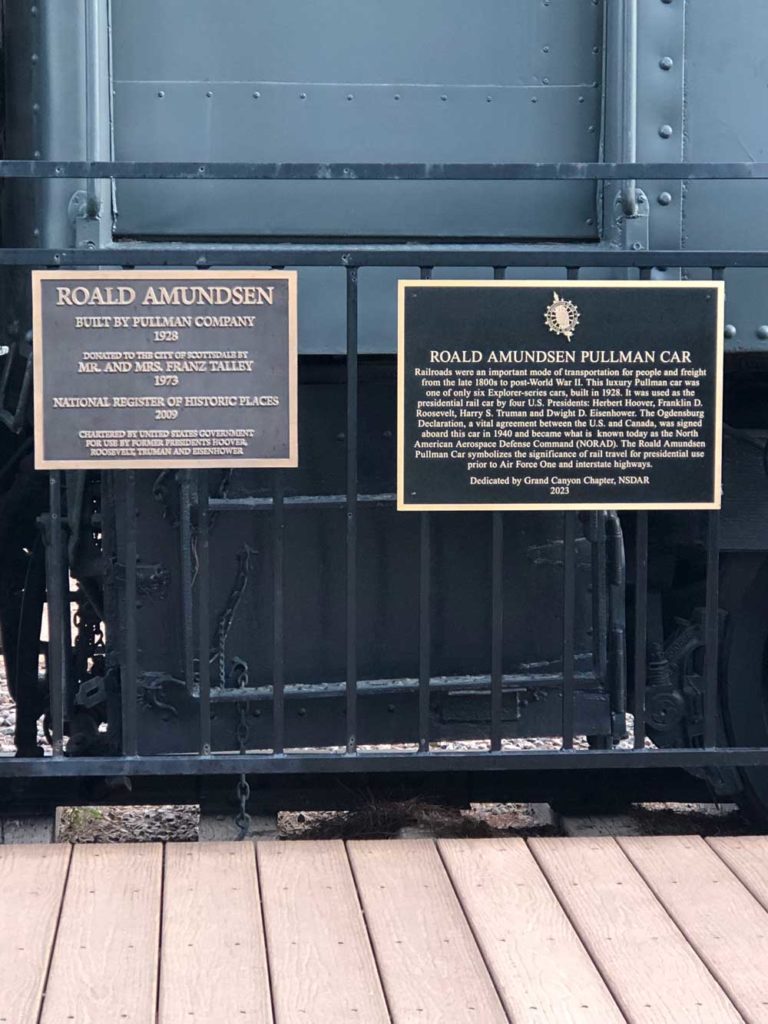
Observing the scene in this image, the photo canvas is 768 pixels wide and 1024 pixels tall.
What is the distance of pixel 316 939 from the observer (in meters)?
2.79

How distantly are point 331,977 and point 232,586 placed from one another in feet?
4.31

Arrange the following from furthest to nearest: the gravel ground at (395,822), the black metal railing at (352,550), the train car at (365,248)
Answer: the gravel ground at (395,822) → the train car at (365,248) → the black metal railing at (352,550)

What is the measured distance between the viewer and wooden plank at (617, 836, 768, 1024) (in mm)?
2625

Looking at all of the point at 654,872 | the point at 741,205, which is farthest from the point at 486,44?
the point at 654,872

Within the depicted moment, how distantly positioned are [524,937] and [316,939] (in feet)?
1.37

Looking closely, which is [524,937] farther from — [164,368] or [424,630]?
[164,368]

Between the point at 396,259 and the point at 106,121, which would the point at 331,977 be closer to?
the point at 396,259

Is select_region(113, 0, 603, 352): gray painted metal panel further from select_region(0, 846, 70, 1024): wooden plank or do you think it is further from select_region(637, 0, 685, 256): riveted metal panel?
select_region(0, 846, 70, 1024): wooden plank

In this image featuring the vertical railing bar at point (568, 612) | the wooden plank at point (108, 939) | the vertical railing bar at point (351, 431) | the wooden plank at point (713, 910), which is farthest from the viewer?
the vertical railing bar at point (568, 612)

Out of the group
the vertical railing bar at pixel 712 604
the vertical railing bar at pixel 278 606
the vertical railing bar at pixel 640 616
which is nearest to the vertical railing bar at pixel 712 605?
the vertical railing bar at pixel 712 604

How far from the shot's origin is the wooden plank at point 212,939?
2518mm

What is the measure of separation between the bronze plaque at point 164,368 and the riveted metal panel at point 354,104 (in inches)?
19.5

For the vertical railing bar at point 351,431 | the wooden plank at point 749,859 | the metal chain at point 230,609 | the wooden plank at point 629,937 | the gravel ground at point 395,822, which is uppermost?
the vertical railing bar at point 351,431

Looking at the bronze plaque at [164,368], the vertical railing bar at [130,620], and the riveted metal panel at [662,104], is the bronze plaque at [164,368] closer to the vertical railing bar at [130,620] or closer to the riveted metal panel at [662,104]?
the vertical railing bar at [130,620]
